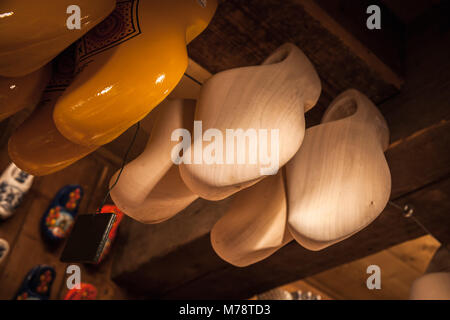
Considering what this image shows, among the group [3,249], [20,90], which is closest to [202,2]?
[20,90]

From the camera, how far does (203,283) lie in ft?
5.89

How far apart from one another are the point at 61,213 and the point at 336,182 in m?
1.46

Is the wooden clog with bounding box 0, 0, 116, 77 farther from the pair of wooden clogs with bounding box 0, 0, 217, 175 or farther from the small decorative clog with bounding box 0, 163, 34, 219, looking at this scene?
the small decorative clog with bounding box 0, 163, 34, 219

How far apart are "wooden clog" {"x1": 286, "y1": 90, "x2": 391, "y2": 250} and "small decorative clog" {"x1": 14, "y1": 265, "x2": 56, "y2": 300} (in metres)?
1.31

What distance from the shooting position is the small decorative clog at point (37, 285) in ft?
5.62

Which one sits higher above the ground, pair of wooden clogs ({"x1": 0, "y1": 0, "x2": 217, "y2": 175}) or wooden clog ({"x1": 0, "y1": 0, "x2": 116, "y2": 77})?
wooden clog ({"x1": 0, "y1": 0, "x2": 116, "y2": 77})

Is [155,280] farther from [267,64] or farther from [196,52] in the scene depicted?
[267,64]

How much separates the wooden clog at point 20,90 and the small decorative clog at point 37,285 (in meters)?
1.19

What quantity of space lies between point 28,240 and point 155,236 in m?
0.49

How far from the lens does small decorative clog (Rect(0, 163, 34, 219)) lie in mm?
1742

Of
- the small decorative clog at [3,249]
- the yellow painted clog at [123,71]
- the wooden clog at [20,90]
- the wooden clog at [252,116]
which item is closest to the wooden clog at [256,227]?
the wooden clog at [252,116]

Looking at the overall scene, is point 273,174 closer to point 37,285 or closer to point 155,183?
point 155,183

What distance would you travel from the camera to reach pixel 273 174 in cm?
68

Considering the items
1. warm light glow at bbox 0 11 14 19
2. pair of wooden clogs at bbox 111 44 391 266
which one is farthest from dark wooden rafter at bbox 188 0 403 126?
warm light glow at bbox 0 11 14 19
